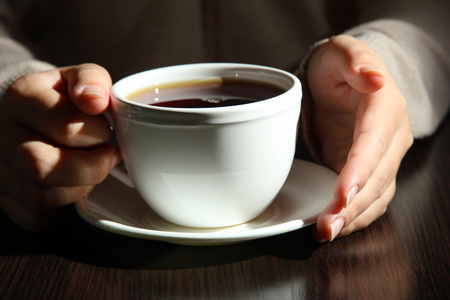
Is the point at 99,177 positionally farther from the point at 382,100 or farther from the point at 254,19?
the point at 254,19

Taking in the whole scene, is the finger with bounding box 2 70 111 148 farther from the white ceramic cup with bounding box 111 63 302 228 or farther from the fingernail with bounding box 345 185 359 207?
the fingernail with bounding box 345 185 359 207

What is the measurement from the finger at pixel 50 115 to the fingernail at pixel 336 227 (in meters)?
0.28

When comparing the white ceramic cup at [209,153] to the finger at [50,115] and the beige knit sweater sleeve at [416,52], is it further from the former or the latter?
the beige knit sweater sleeve at [416,52]

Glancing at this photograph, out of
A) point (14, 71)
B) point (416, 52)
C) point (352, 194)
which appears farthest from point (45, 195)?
point (416, 52)

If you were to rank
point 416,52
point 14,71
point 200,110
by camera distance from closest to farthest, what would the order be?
point 200,110 → point 14,71 → point 416,52

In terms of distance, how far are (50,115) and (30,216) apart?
132mm

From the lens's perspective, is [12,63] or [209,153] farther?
[12,63]

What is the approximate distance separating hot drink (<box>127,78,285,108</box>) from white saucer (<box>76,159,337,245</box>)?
0.14 metres

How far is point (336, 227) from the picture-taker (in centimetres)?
49

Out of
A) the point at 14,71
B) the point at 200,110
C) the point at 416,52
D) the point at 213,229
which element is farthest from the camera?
the point at 416,52

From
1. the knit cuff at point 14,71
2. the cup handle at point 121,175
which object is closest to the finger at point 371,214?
the cup handle at point 121,175

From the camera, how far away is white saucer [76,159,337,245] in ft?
1.55

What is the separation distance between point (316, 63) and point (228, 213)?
13.1 inches

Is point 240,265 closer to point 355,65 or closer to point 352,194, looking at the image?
point 352,194
